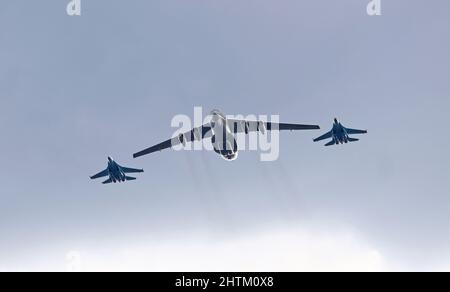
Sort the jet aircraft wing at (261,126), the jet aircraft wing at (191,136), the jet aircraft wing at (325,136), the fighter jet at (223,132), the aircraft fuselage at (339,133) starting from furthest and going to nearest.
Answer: the jet aircraft wing at (191,136), the jet aircraft wing at (261,126), the fighter jet at (223,132), the jet aircraft wing at (325,136), the aircraft fuselage at (339,133)

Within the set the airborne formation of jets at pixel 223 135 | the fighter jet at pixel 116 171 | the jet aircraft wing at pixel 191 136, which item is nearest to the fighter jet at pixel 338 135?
the airborne formation of jets at pixel 223 135

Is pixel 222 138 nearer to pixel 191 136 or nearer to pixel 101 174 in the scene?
pixel 191 136

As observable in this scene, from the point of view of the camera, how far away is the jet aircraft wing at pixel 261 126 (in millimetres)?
106062

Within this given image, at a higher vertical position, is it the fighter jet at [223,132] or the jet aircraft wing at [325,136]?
the fighter jet at [223,132]

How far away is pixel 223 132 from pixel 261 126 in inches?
538

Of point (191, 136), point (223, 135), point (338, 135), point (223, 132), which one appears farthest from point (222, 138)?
point (338, 135)

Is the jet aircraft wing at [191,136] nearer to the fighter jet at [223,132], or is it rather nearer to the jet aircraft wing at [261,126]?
the fighter jet at [223,132]

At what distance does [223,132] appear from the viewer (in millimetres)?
96500

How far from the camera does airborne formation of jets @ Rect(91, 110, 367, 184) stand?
9194 cm

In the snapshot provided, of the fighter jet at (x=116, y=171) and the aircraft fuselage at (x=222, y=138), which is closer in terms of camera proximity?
the fighter jet at (x=116, y=171)

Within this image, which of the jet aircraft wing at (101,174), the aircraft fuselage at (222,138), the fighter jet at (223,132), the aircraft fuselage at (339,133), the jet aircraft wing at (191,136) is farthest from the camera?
the jet aircraft wing at (191,136)

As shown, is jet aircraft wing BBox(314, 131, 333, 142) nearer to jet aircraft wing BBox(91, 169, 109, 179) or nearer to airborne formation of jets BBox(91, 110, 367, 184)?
airborne formation of jets BBox(91, 110, 367, 184)
